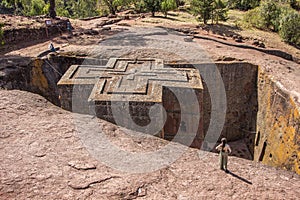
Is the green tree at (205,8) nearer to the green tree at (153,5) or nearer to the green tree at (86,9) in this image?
the green tree at (153,5)

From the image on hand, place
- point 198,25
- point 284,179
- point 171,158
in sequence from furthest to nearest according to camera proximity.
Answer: point 198,25 < point 171,158 < point 284,179

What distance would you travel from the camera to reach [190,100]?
254 inches

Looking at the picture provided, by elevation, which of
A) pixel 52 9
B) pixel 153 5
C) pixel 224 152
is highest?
pixel 153 5

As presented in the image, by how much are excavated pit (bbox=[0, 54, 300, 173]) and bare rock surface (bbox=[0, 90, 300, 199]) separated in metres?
2.66

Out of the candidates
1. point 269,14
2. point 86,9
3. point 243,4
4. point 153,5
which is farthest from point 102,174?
point 86,9

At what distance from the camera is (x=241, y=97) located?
912 centimetres

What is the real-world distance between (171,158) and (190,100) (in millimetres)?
2395

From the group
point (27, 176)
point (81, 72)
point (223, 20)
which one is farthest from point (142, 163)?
point (223, 20)

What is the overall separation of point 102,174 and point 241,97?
673cm

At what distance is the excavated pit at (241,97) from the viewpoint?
282 inches

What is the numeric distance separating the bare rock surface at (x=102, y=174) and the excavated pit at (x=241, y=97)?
266cm

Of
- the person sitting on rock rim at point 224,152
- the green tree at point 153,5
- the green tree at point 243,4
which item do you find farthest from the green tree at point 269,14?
the person sitting on rock rim at point 224,152

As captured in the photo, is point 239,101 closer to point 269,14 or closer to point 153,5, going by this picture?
point 269,14

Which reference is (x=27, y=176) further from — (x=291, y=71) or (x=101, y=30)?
(x=101, y=30)
